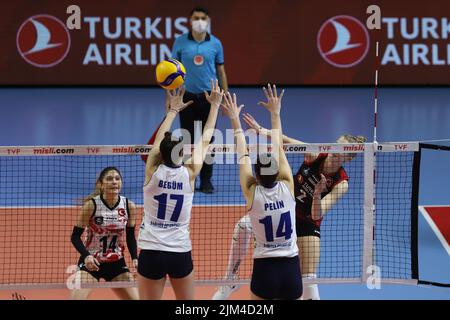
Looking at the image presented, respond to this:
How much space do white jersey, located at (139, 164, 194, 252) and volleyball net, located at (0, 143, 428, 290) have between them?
130 centimetres

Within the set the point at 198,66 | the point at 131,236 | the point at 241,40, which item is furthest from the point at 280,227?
the point at 241,40

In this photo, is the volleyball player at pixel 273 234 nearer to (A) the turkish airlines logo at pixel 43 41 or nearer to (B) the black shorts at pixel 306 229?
(B) the black shorts at pixel 306 229

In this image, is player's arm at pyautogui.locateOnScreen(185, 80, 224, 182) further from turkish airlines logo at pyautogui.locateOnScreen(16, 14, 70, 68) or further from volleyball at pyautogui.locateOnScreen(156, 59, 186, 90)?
Answer: turkish airlines logo at pyautogui.locateOnScreen(16, 14, 70, 68)

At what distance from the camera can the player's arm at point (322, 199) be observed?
10328 mm

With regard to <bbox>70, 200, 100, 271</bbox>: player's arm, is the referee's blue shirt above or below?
above

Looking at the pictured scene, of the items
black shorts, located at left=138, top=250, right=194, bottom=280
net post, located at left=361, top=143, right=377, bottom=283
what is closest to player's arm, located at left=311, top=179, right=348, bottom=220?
net post, located at left=361, top=143, right=377, bottom=283

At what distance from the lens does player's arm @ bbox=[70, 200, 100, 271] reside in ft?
31.7

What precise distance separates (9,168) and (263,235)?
9.18 m

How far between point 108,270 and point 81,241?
578 millimetres

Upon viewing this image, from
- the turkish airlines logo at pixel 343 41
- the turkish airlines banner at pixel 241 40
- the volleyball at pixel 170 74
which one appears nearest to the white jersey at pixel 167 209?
the volleyball at pixel 170 74

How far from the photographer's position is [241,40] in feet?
77.5

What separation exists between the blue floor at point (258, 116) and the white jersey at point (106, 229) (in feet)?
16.6

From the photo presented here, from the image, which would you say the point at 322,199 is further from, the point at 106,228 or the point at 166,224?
the point at 106,228

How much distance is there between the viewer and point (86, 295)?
10.2 meters
